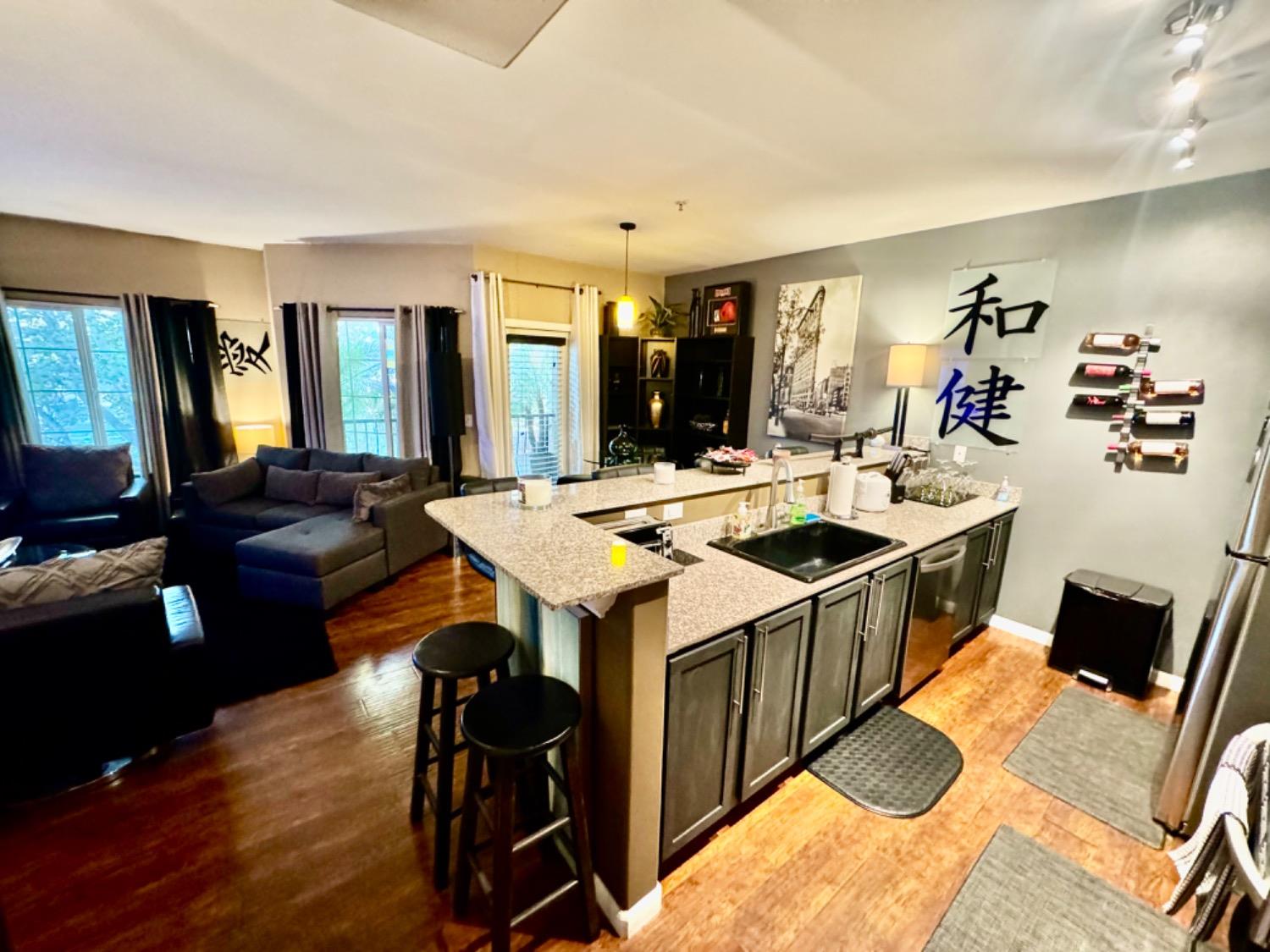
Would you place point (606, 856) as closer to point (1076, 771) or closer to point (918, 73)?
point (1076, 771)

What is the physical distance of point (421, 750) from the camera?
5.88 ft

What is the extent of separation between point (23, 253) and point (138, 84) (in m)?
3.58

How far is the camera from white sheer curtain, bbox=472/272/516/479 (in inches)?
177

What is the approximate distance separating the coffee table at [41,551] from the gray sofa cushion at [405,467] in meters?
1.77

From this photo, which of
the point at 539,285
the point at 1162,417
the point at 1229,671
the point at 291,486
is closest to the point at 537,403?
the point at 539,285

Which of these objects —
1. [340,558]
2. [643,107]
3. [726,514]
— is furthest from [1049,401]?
[340,558]

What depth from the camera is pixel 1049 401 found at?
3.00m

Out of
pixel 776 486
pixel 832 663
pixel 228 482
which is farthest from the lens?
pixel 228 482

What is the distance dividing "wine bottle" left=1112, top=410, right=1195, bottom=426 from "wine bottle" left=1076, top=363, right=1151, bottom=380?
200mm

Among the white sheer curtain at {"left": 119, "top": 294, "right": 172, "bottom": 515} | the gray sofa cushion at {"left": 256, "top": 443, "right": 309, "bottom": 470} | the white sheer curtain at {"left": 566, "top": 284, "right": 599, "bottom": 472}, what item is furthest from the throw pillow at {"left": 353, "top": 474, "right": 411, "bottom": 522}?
the white sheer curtain at {"left": 119, "top": 294, "right": 172, "bottom": 515}

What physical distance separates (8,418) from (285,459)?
1.82 metres

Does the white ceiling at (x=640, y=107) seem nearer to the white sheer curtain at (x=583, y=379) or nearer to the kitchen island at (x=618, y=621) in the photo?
the kitchen island at (x=618, y=621)

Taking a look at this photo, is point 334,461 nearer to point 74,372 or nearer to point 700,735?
point 74,372

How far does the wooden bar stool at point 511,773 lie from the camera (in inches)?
50.5
